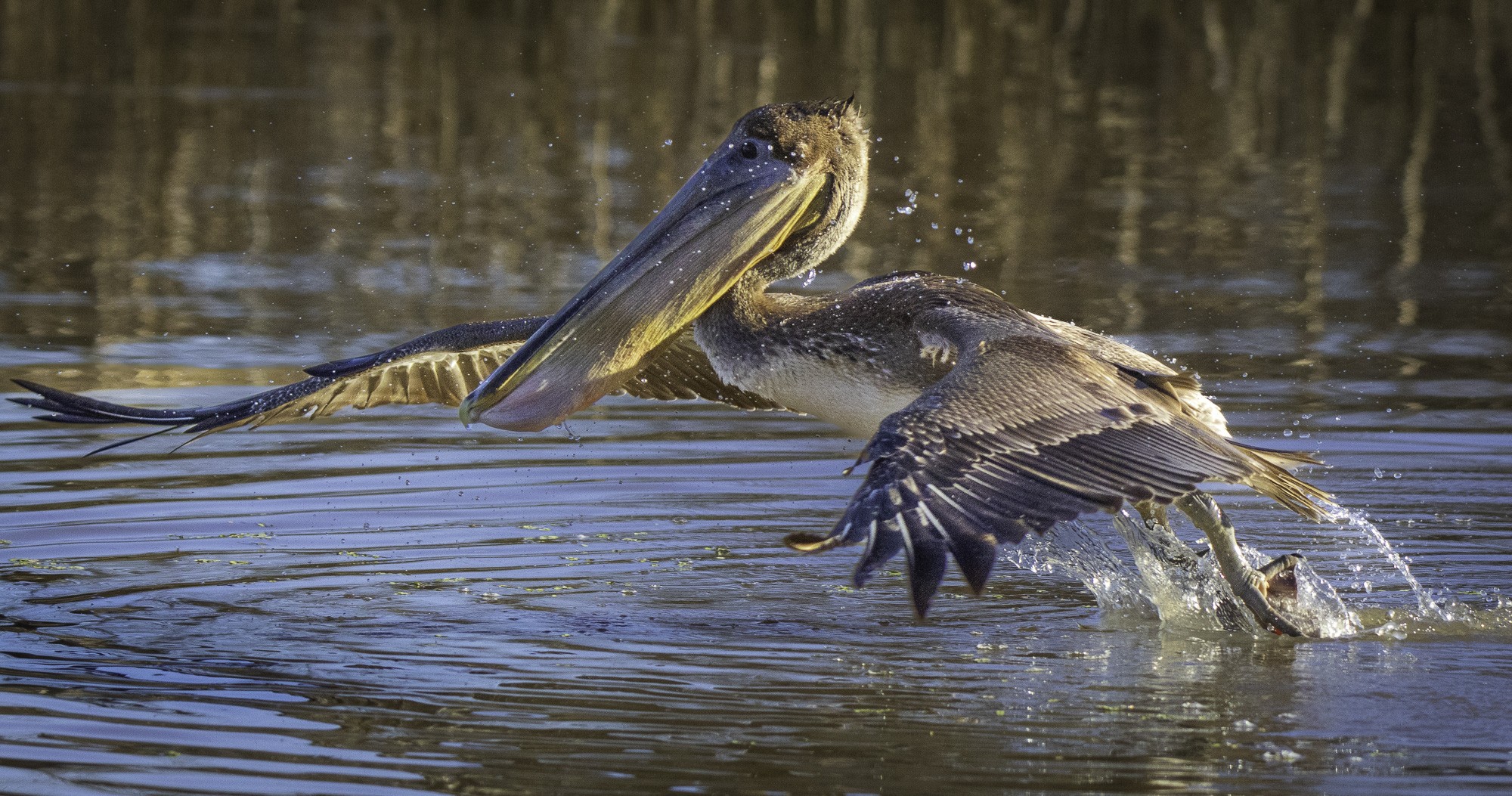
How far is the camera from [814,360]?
6316 millimetres

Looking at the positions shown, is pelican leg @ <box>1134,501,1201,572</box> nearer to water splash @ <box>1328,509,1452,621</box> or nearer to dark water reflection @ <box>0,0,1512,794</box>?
dark water reflection @ <box>0,0,1512,794</box>

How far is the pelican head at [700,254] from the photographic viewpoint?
6223 millimetres

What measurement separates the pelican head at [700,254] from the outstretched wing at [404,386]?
0.69 feet

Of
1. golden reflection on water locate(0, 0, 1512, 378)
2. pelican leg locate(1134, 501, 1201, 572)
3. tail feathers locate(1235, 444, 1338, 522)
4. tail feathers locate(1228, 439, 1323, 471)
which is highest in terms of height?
golden reflection on water locate(0, 0, 1512, 378)

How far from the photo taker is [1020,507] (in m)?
4.88

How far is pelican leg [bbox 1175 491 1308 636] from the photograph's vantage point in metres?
6.29

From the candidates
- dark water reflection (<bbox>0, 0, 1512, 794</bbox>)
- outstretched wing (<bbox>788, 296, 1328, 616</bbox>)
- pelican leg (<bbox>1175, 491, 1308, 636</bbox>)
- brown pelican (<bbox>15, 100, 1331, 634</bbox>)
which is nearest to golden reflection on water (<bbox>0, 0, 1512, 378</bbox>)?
dark water reflection (<bbox>0, 0, 1512, 794</bbox>)

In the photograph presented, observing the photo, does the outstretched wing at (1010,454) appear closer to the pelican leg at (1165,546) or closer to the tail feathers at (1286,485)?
the tail feathers at (1286,485)

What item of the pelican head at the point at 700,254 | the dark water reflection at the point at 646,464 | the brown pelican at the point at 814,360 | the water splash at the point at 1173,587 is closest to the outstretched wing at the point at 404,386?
the brown pelican at the point at 814,360

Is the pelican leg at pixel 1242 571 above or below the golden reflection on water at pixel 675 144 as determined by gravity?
below

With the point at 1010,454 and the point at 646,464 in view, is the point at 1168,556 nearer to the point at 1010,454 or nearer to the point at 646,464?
the point at 1010,454

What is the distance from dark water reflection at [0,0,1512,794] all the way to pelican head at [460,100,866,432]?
63cm

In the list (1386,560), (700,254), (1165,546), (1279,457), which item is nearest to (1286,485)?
(1279,457)

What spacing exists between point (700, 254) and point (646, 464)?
1891 mm
